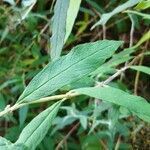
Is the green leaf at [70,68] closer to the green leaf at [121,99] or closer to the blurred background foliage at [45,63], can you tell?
the green leaf at [121,99]

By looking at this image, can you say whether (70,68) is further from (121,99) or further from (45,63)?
(45,63)

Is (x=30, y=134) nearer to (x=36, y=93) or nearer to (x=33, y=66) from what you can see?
(x=36, y=93)

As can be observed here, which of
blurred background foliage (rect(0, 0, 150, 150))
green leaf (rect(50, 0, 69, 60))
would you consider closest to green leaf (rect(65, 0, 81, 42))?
green leaf (rect(50, 0, 69, 60))

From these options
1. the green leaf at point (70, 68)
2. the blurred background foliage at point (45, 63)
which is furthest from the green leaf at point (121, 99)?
the blurred background foliage at point (45, 63)

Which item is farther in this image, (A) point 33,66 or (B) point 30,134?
(A) point 33,66

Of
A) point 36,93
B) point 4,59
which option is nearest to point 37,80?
point 36,93

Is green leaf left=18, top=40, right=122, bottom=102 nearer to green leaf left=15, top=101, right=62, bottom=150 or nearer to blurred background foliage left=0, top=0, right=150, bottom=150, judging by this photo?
green leaf left=15, top=101, right=62, bottom=150

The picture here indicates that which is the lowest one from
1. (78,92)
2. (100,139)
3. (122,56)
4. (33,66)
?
(100,139)
